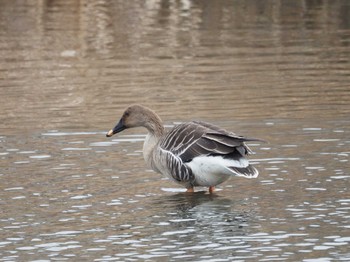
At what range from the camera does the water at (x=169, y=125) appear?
9.95m

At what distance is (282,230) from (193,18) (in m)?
19.7

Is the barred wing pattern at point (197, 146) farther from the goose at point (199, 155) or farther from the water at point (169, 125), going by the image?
the water at point (169, 125)

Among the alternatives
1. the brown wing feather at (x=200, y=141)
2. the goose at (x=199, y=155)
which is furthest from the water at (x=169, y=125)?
the brown wing feather at (x=200, y=141)

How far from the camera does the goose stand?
11352 millimetres

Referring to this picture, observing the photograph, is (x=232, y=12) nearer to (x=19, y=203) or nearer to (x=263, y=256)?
(x=19, y=203)

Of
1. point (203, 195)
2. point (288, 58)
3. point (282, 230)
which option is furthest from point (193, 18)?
point (282, 230)

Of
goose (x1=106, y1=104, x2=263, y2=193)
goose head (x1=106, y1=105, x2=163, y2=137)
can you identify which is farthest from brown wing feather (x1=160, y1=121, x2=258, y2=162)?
goose head (x1=106, y1=105, x2=163, y2=137)

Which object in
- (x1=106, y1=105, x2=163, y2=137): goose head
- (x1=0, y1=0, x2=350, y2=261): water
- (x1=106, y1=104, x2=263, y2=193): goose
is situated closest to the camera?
(x1=0, y1=0, x2=350, y2=261): water

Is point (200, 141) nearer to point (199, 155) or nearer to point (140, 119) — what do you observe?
point (199, 155)

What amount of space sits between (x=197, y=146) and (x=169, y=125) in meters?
4.14

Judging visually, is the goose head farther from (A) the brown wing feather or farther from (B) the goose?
(A) the brown wing feather

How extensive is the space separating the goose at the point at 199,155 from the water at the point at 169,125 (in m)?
0.25

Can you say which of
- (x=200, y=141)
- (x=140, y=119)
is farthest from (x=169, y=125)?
(x=200, y=141)

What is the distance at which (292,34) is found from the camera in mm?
25938
